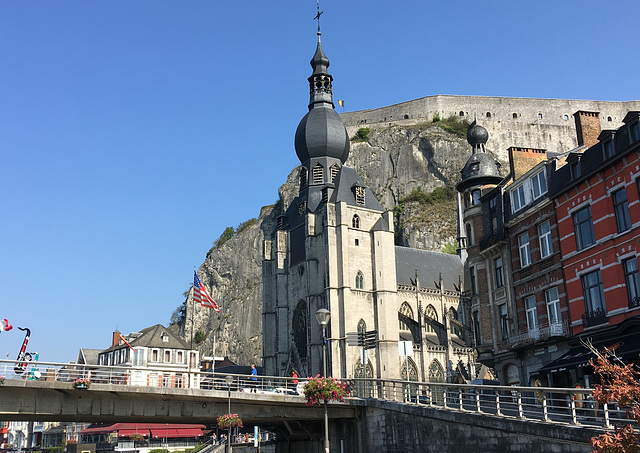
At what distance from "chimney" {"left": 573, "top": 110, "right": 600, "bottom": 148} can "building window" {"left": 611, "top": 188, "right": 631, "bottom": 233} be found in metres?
5.51

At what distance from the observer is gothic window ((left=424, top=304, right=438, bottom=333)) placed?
57688 millimetres

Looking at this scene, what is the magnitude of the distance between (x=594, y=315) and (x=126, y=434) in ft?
129

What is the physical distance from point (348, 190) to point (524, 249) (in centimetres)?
3057

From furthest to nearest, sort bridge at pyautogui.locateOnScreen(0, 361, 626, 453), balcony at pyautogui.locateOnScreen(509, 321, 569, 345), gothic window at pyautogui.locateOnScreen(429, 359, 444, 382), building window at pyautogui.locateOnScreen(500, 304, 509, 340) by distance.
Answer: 1. gothic window at pyautogui.locateOnScreen(429, 359, 444, 382)
2. building window at pyautogui.locateOnScreen(500, 304, 509, 340)
3. balcony at pyautogui.locateOnScreen(509, 321, 569, 345)
4. bridge at pyautogui.locateOnScreen(0, 361, 626, 453)

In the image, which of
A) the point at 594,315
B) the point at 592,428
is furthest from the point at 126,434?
the point at 592,428

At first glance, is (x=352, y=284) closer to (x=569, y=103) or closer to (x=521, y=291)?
(x=521, y=291)

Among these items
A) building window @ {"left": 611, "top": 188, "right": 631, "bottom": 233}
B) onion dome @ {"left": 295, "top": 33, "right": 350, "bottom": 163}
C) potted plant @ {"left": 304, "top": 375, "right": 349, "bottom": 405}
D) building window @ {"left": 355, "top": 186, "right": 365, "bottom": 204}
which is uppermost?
onion dome @ {"left": 295, "top": 33, "right": 350, "bottom": 163}

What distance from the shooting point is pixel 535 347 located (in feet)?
80.3

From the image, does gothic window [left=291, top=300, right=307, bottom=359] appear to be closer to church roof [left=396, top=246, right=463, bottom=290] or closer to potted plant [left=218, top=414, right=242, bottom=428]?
church roof [left=396, top=246, right=463, bottom=290]

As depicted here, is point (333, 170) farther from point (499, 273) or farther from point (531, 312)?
point (531, 312)

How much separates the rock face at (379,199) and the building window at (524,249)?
194 feet

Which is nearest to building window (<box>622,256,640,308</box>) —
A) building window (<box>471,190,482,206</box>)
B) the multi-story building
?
the multi-story building

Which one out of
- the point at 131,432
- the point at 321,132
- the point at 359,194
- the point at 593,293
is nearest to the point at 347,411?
the point at 593,293

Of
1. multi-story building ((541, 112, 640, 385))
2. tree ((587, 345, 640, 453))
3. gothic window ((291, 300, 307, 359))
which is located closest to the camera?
tree ((587, 345, 640, 453))
